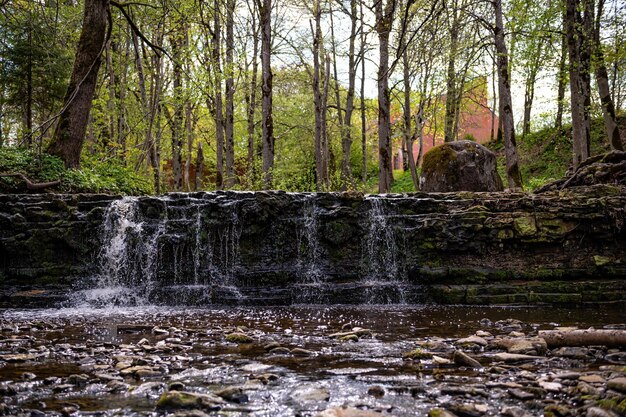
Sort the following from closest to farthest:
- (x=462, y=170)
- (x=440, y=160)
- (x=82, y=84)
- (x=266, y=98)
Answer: (x=82, y=84)
(x=462, y=170)
(x=440, y=160)
(x=266, y=98)

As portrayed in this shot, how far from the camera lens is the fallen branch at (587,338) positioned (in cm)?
484

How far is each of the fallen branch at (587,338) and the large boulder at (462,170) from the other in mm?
11087

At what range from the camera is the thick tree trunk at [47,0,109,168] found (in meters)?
13.3

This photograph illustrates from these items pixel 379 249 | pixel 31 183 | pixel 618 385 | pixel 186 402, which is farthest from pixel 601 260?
pixel 31 183

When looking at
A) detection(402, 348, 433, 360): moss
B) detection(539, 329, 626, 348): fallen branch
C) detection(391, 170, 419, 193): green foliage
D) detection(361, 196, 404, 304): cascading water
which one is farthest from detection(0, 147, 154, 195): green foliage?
detection(391, 170, 419, 193): green foliage

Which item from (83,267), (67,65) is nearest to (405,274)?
(83,267)

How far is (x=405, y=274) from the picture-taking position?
11.2m

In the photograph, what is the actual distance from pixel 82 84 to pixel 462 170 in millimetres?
11784

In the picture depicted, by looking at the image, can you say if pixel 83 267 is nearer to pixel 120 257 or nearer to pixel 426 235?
pixel 120 257

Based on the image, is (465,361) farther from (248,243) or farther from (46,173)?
(46,173)

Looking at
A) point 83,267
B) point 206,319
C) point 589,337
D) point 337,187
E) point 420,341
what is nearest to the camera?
point 589,337

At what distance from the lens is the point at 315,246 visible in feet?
37.7

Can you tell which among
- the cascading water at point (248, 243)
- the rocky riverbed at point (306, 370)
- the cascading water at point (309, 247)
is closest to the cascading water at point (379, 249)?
the cascading water at point (248, 243)

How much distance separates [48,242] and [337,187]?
1431 centimetres
